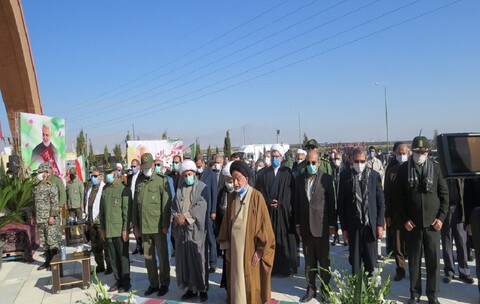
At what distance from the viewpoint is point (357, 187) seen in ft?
16.1

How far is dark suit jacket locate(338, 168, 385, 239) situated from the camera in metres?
4.85

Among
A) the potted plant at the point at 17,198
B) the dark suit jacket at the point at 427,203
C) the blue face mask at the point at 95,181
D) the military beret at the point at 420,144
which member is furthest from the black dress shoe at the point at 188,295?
the potted plant at the point at 17,198

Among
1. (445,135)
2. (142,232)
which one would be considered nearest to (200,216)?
(142,232)

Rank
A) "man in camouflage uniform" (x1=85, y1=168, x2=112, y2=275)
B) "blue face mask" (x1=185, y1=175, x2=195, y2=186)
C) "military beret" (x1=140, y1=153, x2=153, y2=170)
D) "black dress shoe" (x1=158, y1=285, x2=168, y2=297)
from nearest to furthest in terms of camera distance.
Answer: "blue face mask" (x1=185, y1=175, x2=195, y2=186)
"black dress shoe" (x1=158, y1=285, x2=168, y2=297)
"military beret" (x1=140, y1=153, x2=153, y2=170)
"man in camouflage uniform" (x1=85, y1=168, x2=112, y2=275)

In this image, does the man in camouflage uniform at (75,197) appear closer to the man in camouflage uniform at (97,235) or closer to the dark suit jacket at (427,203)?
the man in camouflage uniform at (97,235)

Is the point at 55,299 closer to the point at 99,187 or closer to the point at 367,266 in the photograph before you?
the point at 99,187

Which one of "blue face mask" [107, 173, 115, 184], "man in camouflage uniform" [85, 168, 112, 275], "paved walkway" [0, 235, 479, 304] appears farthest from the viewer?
"man in camouflage uniform" [85, 168, 112, 275]

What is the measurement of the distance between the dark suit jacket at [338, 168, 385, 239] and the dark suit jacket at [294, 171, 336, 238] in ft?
0.52

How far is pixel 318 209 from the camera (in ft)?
16.2

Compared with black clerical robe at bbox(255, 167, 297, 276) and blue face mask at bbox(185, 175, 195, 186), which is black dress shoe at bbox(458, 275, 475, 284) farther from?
blue face mask at bbox(185, 175, 195, 186)

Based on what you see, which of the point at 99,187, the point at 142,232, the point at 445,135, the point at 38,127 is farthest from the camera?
the point at 38,127

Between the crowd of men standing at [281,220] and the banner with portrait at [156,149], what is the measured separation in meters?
11.1

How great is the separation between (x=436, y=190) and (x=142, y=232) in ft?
12.6

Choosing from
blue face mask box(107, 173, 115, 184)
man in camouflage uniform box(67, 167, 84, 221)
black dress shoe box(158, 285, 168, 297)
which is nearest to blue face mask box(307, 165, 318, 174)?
black dress shoe box(158, 285, 168, 297)
